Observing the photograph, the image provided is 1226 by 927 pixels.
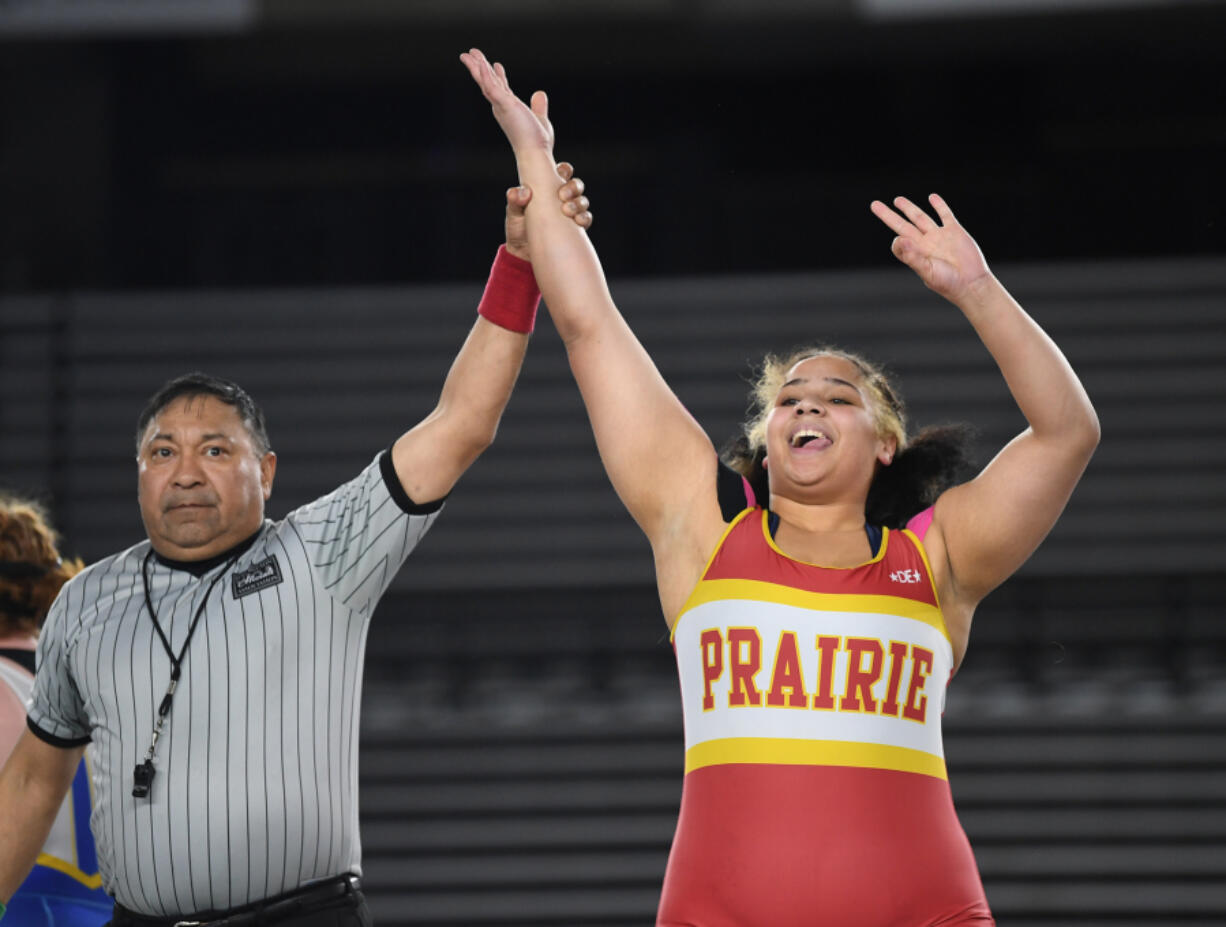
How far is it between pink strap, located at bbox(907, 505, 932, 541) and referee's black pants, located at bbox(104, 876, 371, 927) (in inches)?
37.8

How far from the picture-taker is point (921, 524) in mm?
1995

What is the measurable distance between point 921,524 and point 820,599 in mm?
234

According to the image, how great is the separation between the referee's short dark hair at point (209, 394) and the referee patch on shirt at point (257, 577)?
0.21m

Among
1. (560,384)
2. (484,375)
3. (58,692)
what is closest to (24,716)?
(58,692)

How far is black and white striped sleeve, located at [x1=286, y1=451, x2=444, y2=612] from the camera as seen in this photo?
207 centimetres

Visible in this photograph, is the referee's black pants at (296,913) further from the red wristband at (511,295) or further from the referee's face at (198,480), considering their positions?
the red wristband at (511,295)

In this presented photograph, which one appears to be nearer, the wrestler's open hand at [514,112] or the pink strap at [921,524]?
the pink strap at [921,524]

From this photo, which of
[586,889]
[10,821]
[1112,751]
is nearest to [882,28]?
[1112,751]

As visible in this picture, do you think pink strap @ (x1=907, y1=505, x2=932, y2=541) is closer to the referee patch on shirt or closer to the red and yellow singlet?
the red and yellow singlet

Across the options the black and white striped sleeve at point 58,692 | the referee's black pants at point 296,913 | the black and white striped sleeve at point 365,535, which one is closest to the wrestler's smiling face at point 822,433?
the black and white striped sleeve at point 365,535

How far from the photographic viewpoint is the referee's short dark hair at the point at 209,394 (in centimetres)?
218

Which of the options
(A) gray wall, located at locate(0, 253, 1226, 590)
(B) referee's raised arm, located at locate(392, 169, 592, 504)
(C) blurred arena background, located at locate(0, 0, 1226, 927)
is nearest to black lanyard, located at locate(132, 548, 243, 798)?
(B) referee's raised arm, located at locate(392, 169, 592, 504)

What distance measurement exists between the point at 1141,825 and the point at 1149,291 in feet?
7.45

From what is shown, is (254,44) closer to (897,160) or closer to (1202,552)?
(897,160)
